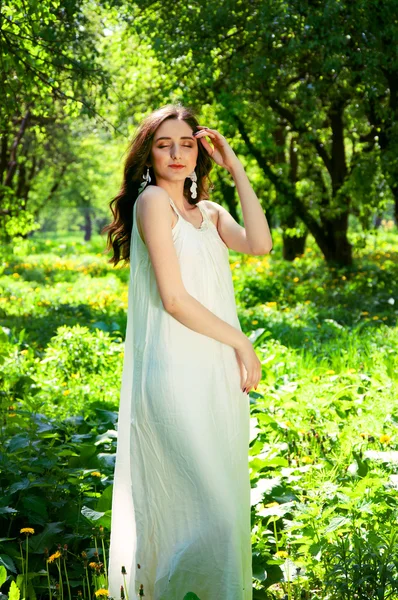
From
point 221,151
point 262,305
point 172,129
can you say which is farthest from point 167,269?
point 262,305

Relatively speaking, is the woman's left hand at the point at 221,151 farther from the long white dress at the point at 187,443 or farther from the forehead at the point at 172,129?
the long white dress at the point at 187,443

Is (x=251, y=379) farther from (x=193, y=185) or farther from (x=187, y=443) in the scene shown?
(x=193, y=185)

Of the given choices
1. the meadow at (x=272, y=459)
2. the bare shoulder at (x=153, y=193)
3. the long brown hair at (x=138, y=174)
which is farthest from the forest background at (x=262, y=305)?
the bare shoulder at (x=153, y=193)

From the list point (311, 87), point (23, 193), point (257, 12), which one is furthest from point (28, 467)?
point (23, 193)

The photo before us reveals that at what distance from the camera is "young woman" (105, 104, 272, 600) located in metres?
2.80

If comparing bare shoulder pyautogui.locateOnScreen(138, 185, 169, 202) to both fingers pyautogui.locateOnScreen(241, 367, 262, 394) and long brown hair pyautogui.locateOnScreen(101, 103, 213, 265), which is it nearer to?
long brown hair pyautogui.locateOnScreen(101, 103, 213, 265)

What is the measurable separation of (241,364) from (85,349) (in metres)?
4.66

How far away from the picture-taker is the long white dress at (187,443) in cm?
281

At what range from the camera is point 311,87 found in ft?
39.0

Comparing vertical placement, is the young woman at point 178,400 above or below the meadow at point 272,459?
above

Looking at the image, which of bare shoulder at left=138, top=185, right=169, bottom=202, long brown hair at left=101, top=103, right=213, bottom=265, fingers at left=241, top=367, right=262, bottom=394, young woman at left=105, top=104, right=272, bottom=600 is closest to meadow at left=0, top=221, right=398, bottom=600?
young woman at left=105, top=104, right=272, bottom=600

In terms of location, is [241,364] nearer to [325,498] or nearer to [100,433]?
[325,498]

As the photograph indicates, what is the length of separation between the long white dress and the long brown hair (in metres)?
0.24

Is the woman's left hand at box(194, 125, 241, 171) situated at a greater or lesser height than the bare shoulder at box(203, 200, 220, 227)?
greater
